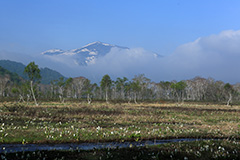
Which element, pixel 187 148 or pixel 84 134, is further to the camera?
pixel 84 134

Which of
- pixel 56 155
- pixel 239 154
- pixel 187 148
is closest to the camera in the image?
pixel 56 155

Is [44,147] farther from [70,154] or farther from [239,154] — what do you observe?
[239,154]

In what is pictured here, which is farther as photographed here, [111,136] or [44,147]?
[111,136]

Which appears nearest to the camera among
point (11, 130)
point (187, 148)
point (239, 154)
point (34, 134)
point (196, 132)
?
point (239, 154)

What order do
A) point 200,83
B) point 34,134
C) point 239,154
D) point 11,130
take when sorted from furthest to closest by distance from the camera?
point 200,83
point 11,130
point 34,134
point 239,154

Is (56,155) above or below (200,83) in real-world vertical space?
below

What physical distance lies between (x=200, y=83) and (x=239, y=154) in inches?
5681

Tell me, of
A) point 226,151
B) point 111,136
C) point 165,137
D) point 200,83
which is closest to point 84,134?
point 111,136

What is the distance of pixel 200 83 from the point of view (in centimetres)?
14862

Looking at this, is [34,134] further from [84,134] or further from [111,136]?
[111,136]

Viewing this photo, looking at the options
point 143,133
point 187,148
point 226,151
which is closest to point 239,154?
point 226,151

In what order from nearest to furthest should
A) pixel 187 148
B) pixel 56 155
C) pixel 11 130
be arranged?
1. pixel 56 155
2. pixel 187 148
3. pixel 11 130

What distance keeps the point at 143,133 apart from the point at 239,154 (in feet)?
25.3

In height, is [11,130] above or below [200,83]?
below
